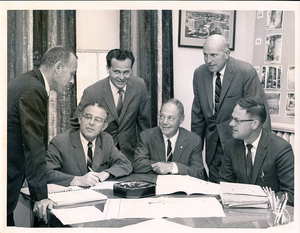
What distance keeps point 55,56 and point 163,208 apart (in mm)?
1245

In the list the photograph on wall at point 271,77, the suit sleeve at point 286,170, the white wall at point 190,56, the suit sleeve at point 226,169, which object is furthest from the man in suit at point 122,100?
the suit sleeve at point 286,170

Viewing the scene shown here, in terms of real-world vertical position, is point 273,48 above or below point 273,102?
above

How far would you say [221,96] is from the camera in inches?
96.5

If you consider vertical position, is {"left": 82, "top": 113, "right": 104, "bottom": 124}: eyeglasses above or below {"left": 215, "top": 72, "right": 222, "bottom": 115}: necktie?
below

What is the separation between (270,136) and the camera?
2363 millimetres

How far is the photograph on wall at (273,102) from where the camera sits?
2.39 meters

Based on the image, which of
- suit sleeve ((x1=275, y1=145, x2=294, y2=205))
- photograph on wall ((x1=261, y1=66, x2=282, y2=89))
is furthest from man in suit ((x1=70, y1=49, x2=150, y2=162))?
suit sleeve ((x1=275, y1=145, x2=294, y2=205))

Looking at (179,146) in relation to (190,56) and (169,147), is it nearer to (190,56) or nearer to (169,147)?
(169,147)

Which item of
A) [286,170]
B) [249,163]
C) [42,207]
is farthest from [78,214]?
[286,170]

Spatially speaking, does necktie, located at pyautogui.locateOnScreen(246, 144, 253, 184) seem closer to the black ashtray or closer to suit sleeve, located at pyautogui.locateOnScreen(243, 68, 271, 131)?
suit sleeve, located at pyautogui.locateOnScreen(243, 68, 271, 131)

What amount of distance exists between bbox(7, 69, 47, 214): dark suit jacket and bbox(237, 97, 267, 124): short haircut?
138 cm

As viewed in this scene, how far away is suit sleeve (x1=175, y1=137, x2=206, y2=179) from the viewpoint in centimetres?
242

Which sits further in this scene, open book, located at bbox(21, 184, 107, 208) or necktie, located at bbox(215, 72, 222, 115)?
necktie, located at bbox(215, 72, 222, 115)

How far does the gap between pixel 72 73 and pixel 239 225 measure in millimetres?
1456
